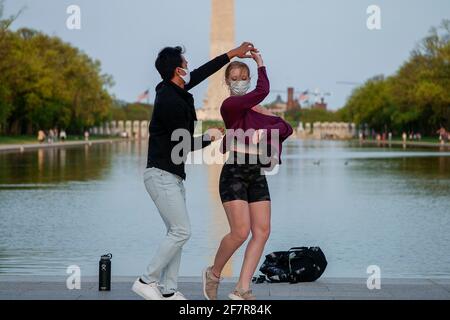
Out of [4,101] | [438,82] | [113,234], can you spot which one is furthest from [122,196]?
[438,82]

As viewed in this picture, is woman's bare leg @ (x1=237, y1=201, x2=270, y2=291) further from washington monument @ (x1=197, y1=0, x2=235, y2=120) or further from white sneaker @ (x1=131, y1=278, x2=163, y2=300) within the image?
washington monument @ (x1=197, y1=0, x2=235, y2=120)

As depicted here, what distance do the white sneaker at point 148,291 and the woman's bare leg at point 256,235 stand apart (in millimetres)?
661

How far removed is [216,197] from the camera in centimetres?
2405

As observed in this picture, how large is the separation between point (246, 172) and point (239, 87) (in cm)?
71

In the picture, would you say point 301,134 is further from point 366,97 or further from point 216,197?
point 216,197

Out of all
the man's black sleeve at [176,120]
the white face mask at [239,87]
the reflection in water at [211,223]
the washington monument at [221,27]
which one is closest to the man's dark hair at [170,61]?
the man's black sleeve at [176,120]

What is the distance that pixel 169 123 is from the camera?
846cm

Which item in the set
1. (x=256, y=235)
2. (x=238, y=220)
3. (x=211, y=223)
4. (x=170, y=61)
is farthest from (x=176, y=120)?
(x=211, y=223)

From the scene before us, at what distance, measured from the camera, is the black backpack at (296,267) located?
9598 millimetres

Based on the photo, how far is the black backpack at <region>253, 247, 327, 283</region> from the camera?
9.60m

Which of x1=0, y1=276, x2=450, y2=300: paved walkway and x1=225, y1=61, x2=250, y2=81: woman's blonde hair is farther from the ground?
x1=225, y1=61, x2=250, y2=81: woman's blonde hair

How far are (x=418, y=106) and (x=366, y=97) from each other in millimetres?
46470

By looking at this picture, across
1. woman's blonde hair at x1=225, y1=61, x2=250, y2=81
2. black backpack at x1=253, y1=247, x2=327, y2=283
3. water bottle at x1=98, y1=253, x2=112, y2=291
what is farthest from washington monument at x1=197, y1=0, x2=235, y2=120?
woman's blonde hair at x1=225, y1=61, x2=250, y2=81

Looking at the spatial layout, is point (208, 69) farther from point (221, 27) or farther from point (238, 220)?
point (221, 27)
